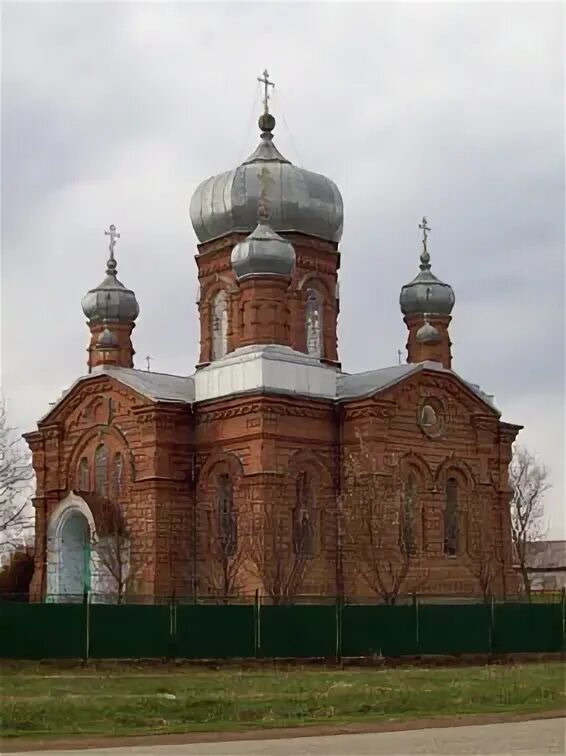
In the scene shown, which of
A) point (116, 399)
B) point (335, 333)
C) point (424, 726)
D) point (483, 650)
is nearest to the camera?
point (424, 726)

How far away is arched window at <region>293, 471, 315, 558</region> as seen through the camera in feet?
102

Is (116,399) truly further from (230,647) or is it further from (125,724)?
(125,724)

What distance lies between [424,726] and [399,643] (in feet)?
35.2

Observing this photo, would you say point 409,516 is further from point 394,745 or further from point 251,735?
point 394,745

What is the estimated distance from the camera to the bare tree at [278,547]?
29.8 m

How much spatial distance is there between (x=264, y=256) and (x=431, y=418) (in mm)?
6138

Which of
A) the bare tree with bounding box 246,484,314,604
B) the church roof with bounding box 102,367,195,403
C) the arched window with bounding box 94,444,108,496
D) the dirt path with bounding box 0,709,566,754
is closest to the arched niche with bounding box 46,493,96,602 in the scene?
the arched window with bounding box 94,444,108,496

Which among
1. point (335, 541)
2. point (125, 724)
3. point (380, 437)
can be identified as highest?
point (380, 437)

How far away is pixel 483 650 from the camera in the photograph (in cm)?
2591

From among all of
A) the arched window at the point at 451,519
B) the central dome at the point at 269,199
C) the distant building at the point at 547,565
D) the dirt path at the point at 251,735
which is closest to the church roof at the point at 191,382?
the arched window at the point at 451,519

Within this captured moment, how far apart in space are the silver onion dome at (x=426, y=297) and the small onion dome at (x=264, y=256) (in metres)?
5.73

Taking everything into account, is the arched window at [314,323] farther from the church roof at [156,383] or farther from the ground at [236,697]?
the ground at [236,697]

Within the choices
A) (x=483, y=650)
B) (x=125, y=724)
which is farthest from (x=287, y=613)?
(x=125, y=724)

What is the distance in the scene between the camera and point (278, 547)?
30.2m
